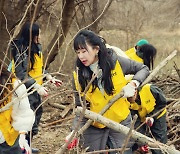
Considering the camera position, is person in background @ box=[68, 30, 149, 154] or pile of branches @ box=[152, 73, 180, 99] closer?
person in background @ box=[68, 30, 149, 154]

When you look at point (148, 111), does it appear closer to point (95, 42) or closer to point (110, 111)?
point (110, 111)

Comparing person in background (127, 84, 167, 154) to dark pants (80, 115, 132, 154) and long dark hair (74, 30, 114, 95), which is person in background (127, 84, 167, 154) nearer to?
dark pants (80, 115, 132, 154)

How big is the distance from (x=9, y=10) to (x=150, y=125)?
3.72 meters

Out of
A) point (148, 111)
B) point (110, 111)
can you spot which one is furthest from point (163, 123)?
point (110, 111)

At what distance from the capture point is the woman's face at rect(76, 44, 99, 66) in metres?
3.10

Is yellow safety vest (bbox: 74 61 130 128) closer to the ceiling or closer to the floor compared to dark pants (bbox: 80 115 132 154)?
closer to the ceiling

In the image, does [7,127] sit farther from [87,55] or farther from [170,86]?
[170,86]

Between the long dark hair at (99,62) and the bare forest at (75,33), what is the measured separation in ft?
0.44

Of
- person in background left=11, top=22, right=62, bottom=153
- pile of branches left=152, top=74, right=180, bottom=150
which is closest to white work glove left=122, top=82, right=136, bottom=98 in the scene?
person in background left=11, top=22, right=62, bottom=153

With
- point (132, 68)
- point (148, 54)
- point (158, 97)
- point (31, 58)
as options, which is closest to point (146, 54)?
point (148, 54)

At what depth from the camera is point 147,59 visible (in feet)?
14.4

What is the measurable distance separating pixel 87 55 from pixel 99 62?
13 centimetres

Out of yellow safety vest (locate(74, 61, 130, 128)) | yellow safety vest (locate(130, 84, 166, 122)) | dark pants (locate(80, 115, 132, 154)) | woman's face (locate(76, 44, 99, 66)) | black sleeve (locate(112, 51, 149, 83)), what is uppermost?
woman's face (locate(76, 44, 99, 66))

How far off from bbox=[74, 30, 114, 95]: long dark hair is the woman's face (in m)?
0.03
